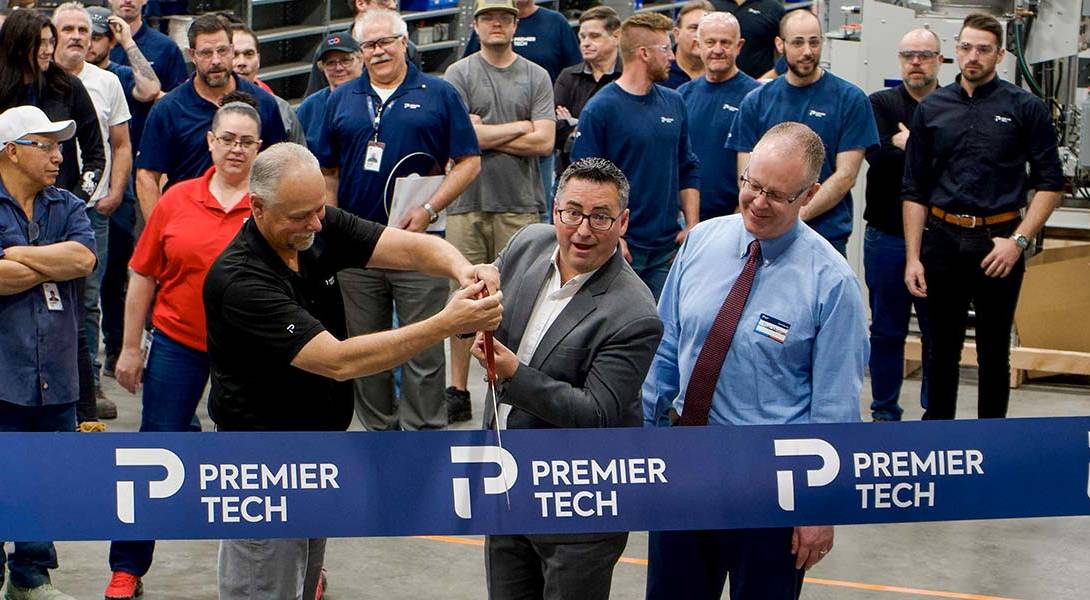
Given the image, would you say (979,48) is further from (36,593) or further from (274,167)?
(36,593)

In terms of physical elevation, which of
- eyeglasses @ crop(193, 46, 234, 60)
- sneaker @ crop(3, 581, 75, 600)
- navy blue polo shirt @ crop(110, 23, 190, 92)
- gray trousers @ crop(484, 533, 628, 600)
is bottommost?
sneaker @ crop(3, 581, 75, 600)

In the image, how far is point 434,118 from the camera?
23.8 feet

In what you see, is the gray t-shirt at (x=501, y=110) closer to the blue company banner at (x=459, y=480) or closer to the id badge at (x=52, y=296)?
the id badge at (x=52, y=296)

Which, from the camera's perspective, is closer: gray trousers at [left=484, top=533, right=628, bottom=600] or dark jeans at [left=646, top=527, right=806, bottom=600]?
gray trousers at [left=484, top=533, right=628, bottom=600]

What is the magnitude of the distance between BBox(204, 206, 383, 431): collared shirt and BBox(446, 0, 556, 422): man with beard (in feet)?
12.7

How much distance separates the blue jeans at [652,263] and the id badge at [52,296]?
3.25 m

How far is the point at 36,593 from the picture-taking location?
18.0ft

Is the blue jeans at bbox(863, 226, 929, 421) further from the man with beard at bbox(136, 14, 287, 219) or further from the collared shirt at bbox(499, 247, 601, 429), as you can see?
the collared shirt at bbox(499, 247, 601, 429)

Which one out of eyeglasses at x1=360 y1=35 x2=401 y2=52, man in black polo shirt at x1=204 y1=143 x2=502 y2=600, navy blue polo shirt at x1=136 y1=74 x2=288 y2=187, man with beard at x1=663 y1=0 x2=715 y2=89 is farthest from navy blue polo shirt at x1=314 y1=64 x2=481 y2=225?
man with beard at x1=663 y1=0 x2=715 y2=89

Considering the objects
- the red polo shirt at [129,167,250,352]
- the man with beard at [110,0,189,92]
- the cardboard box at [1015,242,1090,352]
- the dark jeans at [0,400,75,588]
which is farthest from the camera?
the man with beard at [110,0,189,92]

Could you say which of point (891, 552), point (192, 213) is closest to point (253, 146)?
point (192, 213)

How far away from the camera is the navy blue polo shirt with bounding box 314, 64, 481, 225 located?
23.7 ft

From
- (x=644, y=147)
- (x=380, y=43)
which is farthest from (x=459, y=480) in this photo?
(x=644, y=147)

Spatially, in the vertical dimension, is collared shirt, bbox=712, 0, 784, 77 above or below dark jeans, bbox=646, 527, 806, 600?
above
